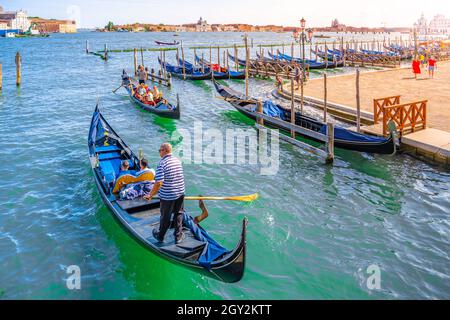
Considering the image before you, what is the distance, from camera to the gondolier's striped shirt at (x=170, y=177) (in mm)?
4680

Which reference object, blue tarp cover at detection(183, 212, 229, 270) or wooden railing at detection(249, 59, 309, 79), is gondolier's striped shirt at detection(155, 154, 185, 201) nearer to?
blue tarp cover at detection(183, 212, 229, 270)

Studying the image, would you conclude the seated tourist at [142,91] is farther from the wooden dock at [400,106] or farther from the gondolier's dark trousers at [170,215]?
the gondolier's dark trousers at [170,215]

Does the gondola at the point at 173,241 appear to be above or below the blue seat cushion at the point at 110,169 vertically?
below

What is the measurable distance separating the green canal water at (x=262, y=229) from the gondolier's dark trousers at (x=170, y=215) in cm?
81

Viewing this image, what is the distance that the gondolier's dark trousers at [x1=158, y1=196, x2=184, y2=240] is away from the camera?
16.2ft

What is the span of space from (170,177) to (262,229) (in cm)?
282

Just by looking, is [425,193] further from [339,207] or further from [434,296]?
[434,296]

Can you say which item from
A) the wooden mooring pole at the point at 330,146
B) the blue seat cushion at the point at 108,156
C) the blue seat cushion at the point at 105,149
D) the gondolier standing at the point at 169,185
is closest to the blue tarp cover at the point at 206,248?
the gondolier standing at the point at 169,185

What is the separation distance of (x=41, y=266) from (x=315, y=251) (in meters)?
4.13

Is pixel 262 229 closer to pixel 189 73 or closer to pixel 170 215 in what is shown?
pixel 170 215

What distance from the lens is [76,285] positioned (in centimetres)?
557

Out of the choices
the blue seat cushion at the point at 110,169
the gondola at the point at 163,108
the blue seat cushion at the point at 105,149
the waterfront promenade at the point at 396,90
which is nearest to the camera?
the blue seat cushion at the point at 110,169

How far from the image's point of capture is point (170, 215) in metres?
5.05

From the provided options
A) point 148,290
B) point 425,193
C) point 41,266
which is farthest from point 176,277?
point 425,193
